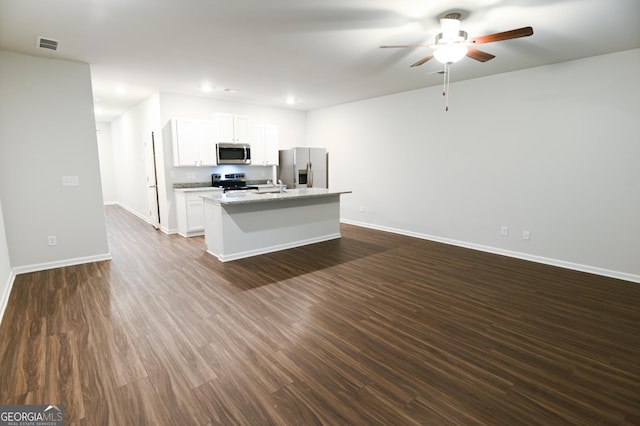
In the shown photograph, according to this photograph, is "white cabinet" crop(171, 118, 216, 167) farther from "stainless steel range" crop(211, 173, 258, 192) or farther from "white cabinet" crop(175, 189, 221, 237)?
"white cabinet" crop(175, 189, 221, 237)

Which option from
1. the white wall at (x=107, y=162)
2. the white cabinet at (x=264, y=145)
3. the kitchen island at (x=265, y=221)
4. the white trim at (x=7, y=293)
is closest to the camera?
the white trim at (x=7, y=293)

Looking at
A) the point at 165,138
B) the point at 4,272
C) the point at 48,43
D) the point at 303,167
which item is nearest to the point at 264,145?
the point at 303,167

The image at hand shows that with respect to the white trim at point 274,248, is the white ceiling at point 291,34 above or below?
above

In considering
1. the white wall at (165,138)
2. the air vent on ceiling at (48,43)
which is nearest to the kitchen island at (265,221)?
the white wall at (165,138)

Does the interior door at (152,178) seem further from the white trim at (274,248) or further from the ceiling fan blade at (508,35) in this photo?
the ceiling fan blade at (508,35)

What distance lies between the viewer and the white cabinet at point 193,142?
5730 mm

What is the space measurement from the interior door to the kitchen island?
2175 millimetres

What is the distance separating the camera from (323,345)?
2.38 meters

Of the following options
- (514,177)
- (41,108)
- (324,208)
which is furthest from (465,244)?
(41,108)

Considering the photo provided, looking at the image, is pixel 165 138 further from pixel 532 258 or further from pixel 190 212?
pixel 532 258

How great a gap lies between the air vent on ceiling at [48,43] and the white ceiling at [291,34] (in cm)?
7

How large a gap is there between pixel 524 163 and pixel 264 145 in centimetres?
498

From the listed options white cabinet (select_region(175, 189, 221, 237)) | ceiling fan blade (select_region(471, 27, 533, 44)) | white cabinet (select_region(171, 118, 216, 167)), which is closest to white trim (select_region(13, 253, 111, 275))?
white cabinet (select_region(175, 189, 221, 237))

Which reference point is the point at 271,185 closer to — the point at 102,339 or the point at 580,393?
the point at 102,339
